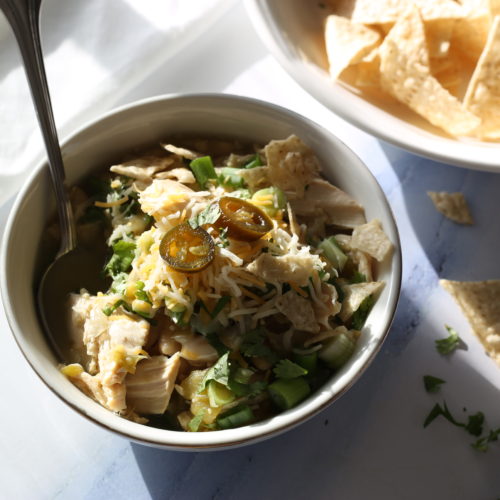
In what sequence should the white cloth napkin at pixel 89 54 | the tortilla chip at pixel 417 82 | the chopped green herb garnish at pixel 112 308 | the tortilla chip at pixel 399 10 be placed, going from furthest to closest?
the white cloth napkin at pixel 89 54 → the tortilla chip at pixel 399 10 → the tortilla chip at pixel 417 82 → the chopped green herb garnish at pixel 112 308

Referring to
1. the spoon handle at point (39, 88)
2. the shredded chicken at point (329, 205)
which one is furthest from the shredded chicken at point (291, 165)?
the spoon handle at point (39, 88)

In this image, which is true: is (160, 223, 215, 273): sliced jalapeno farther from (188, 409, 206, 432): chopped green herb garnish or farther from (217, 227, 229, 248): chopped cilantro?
(188, 409, 206, 432): chopped green herb garnish

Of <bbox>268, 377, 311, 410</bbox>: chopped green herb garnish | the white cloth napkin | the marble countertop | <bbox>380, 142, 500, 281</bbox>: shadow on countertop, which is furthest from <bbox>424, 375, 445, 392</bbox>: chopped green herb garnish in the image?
the white cloth napkin

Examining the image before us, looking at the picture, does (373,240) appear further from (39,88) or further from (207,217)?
(39,88)

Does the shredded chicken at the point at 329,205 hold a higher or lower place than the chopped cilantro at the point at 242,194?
lower

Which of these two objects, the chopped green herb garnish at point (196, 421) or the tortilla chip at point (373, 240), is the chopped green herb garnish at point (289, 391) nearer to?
the chopped green herb garnish at point (196, 421)

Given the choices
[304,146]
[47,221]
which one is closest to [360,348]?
[304,146]
